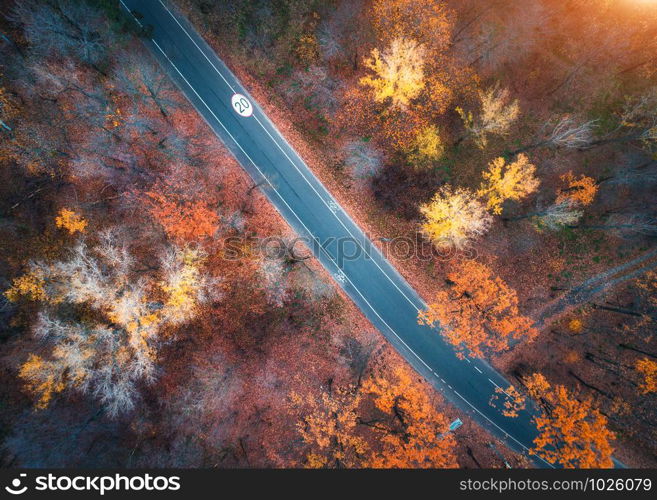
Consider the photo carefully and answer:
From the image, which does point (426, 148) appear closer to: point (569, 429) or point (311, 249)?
point (311, 249)

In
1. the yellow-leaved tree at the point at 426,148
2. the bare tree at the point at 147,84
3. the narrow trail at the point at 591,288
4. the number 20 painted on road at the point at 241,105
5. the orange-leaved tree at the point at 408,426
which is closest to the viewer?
the orange-leaved tree at the point at 408,426

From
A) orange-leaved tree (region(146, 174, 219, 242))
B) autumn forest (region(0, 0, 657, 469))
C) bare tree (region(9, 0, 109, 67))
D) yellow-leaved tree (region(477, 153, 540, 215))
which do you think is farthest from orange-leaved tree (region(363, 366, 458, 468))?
bare tree (region(9, 0, 109, 67))

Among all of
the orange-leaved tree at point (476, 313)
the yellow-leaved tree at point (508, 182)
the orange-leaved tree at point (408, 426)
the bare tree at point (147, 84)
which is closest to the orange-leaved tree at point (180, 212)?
the bare tree at point (147, 84)

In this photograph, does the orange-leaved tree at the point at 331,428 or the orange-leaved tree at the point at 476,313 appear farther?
the orange-leaved tree at the point at 476,313

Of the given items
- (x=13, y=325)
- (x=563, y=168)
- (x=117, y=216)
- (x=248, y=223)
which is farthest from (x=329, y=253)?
(x=13, y=325)

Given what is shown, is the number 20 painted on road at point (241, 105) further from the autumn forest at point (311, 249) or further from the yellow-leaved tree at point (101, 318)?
the yellow-leaved tree at point (101, 318)

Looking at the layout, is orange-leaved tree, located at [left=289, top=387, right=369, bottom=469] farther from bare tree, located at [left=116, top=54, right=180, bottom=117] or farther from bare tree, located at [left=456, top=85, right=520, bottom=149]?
bare tree, located at [left=116, top=54, right=180, bottom=117]

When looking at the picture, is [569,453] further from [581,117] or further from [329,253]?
[581,117]
